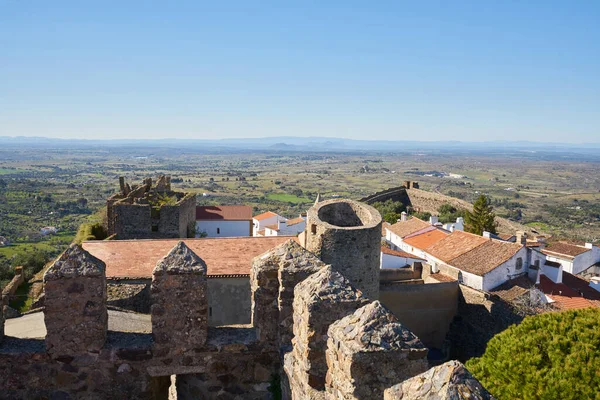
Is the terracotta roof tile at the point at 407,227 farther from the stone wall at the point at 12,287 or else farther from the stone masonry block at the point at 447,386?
the stone masonry block at the point at 447,386

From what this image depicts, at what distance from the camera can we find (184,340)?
19.4 ft

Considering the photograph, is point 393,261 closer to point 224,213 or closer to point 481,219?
point 481,219

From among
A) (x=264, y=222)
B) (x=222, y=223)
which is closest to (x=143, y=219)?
(x=222, y=223)

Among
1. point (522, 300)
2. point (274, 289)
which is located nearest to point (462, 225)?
point (522, 300)

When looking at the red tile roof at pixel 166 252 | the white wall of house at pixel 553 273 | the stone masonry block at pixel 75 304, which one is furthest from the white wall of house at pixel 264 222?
the stone masonry block at pixel 75 304

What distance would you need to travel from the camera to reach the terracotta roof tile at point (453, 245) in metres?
25.7

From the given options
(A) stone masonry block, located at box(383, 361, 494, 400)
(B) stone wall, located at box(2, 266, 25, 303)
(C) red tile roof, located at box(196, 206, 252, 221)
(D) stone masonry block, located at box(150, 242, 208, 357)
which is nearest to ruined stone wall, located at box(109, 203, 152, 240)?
(B) stone wall, located at box(2, 266, 25, 303)

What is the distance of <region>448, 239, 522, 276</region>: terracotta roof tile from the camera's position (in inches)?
904

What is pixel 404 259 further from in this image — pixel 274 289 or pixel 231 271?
pixel 274 289

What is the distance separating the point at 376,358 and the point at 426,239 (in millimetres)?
26945

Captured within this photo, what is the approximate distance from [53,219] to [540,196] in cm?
10188

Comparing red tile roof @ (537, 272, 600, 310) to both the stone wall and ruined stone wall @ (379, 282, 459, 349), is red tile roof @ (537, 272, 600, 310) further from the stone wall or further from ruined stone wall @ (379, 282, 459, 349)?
the stone wall

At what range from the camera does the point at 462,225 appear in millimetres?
35406

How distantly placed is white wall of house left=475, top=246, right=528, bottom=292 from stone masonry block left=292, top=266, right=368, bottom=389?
62.7ft
